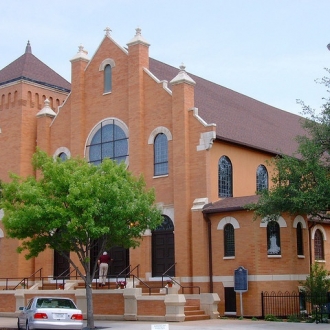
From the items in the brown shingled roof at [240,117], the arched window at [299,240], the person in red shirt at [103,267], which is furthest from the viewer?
the brown shingled roof at [240,117]

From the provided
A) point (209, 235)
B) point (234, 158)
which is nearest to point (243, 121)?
point (234, 158)

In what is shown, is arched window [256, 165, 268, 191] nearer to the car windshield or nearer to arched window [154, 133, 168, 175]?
arched window [154, 133, 168, 175]

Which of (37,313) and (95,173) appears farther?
(95,173)

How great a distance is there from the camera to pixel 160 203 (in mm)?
32406

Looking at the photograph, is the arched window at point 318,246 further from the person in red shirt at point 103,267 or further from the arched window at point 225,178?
the person in red shirt at point 103,267

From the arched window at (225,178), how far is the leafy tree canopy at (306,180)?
565 cm

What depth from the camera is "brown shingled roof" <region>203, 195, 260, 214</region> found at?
29133 mm

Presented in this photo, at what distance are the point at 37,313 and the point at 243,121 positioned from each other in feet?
64.0

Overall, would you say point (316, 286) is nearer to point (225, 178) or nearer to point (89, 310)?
point (225, 178)

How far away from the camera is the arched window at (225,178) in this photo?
32156 millimetres

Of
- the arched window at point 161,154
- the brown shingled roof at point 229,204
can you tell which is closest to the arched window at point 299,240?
the brown shingled roof at point 229,204

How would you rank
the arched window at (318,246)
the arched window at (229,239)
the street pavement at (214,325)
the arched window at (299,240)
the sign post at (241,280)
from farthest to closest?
the arched window at (318,246)
the arched window at (299,240)
the arched window at (229,239)
the sign post at (241,280)
the street pavement at (214,325)

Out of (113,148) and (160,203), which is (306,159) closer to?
(160,203)

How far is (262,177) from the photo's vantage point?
1395 inches
